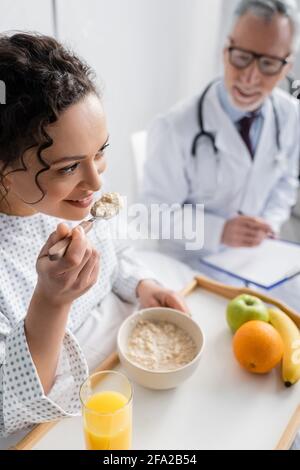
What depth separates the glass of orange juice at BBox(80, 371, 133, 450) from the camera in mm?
750

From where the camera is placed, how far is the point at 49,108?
2.52ft

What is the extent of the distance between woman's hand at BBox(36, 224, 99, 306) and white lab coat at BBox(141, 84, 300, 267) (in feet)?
3.15

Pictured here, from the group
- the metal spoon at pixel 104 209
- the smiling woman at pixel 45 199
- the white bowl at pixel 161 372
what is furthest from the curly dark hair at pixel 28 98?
the white bowl at pixel 161 372

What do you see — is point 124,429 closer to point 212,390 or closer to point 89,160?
point 212,390

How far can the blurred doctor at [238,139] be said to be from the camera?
153 cm

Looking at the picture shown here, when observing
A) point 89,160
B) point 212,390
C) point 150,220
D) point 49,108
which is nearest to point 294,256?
point 150,220

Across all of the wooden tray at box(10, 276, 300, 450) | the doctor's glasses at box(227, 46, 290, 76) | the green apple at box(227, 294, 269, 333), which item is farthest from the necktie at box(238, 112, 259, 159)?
the green apple at box(227, 294, 269, 333)

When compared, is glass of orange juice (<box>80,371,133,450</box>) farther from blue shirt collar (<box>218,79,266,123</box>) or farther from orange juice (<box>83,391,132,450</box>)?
blue shirt collar (<box>218,79,266,123</box>)

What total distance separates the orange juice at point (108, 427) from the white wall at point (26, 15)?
990 mm

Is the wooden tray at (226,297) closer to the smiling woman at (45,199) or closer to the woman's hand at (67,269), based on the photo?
the smiling woman at (45,199)

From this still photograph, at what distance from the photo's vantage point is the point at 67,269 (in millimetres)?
743

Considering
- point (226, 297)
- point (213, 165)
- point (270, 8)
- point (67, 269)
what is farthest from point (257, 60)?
point (67, 269)

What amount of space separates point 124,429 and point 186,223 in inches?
42.0

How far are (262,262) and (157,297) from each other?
53 cm
